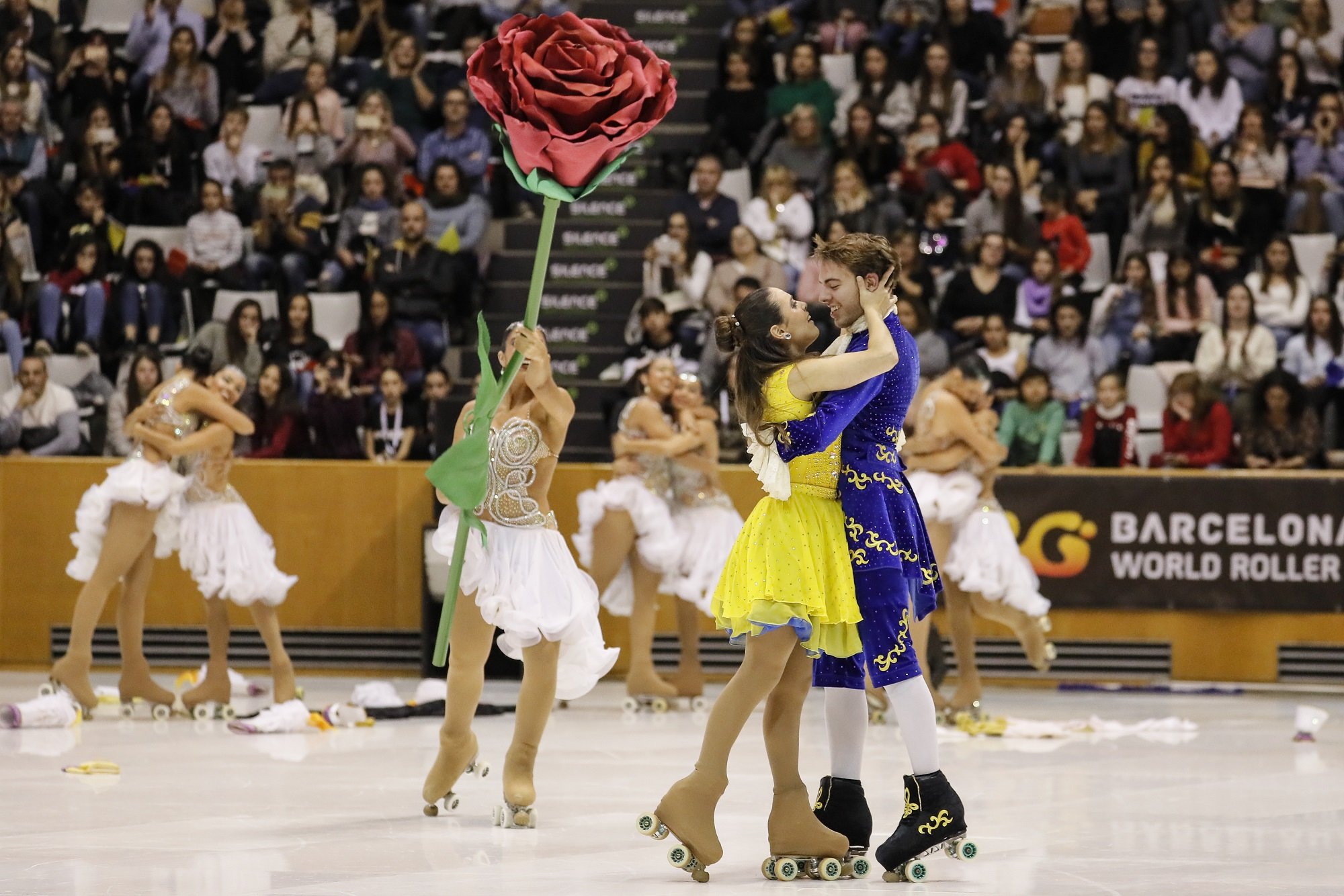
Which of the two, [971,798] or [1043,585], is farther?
[1043,585]

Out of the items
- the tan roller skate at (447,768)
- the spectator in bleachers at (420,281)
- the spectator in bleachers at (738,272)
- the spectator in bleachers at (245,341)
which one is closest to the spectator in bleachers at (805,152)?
the spectator in bleachers at (738,272)

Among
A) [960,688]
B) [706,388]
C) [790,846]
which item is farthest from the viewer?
[706,388]

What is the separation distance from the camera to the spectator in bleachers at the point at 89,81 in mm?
15672

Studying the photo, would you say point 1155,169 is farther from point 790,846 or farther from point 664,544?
point 790,846

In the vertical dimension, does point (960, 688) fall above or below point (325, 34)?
below

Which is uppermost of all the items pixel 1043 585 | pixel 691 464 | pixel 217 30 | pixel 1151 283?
pixel 217 30

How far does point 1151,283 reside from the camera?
44.6ft

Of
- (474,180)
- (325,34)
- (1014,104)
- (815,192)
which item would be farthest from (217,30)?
(1014,104)

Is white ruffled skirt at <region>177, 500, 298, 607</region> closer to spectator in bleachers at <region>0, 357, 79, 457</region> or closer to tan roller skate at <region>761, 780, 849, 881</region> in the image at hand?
spectator in bleachers at <region>0, 357, 79, 457</region>

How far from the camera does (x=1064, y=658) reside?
12062 mm

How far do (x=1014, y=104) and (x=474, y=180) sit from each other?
4332mm

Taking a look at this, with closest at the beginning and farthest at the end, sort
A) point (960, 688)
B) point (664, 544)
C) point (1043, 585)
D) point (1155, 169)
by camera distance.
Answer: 1. point (960, 688)
2. point (664, 544)
3. point (1043, 585)
4. point (1155, 169)

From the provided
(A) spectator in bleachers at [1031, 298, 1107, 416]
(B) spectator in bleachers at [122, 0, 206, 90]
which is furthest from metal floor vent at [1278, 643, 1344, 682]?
(B) spectator in bleachers at [122, 0, 206, 90]

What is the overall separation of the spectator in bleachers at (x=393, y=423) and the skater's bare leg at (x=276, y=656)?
2976 millimetres
